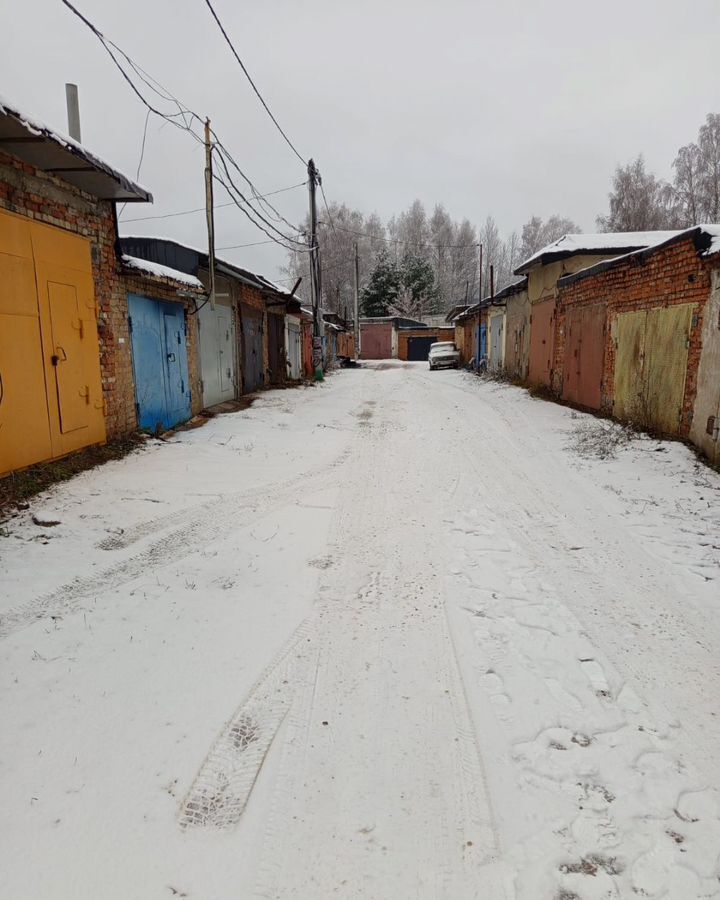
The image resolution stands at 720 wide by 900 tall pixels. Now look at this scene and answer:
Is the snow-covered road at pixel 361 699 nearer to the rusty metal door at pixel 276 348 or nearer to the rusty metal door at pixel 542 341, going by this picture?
the rusty metal door at pixel 542 341

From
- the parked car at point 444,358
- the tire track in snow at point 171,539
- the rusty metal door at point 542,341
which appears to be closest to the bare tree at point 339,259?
the parked car at point 444,358

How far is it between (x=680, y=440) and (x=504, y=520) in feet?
11.9

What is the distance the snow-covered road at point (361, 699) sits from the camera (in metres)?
1.71

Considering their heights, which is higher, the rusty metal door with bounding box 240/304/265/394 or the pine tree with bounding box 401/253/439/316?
the pine tree with bounding box 401/253/439/316

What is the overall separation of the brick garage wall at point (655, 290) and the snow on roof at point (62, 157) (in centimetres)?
709

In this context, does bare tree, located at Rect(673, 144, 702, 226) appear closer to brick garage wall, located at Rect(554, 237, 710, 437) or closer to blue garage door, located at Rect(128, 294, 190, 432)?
brick garage wall, located at Rect(554, 237, 710, 437)

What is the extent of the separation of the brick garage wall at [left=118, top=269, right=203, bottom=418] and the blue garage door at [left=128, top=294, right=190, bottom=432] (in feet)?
0.40

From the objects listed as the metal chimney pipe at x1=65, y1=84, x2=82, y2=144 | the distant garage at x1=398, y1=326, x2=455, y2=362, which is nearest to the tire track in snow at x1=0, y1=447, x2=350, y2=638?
the metal chimney pipe at x1=65, y1=84, x2=82, y2=144

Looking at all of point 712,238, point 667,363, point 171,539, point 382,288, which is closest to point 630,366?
point 667,363

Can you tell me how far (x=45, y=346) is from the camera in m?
5.84

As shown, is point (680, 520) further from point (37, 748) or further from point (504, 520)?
point (37, 748)

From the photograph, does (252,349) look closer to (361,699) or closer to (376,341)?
(361,699)

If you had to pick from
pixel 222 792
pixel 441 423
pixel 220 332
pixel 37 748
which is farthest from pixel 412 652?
pixel 220 332

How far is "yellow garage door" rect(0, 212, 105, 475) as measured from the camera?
526 centimetres
